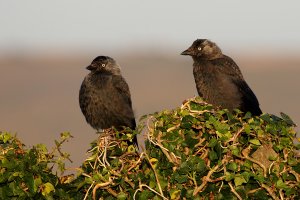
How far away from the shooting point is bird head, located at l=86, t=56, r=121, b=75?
12898mm

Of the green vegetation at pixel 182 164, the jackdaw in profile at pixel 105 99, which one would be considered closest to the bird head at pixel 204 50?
the jackdaw in profile at pixel 105 99

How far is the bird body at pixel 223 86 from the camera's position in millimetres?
11570

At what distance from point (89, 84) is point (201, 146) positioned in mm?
6048

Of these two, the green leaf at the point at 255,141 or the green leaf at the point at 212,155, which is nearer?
the green leaf at the point at 212,155

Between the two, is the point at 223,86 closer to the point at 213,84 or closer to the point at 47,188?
the point at 213,84

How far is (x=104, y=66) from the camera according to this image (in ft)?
42.4

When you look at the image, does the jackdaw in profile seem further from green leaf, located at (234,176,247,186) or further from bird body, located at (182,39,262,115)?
green leaf, located at (234,176,247,186)

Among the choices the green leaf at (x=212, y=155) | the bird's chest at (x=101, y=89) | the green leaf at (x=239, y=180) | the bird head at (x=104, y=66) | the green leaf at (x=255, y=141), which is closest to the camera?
the green leaf at (x=239, y=180)

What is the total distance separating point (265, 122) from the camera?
6.86m

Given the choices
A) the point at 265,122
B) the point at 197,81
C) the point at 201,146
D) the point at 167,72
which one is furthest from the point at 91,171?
the point at 167,72

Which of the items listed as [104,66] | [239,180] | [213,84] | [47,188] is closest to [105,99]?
[104,66]

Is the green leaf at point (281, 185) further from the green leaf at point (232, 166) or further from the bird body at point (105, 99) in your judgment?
the bird body at point (105, 99)

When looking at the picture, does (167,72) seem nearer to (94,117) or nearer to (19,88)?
(19,88)

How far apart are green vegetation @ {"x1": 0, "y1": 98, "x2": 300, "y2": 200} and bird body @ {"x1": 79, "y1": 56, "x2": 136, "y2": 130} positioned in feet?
17.5
